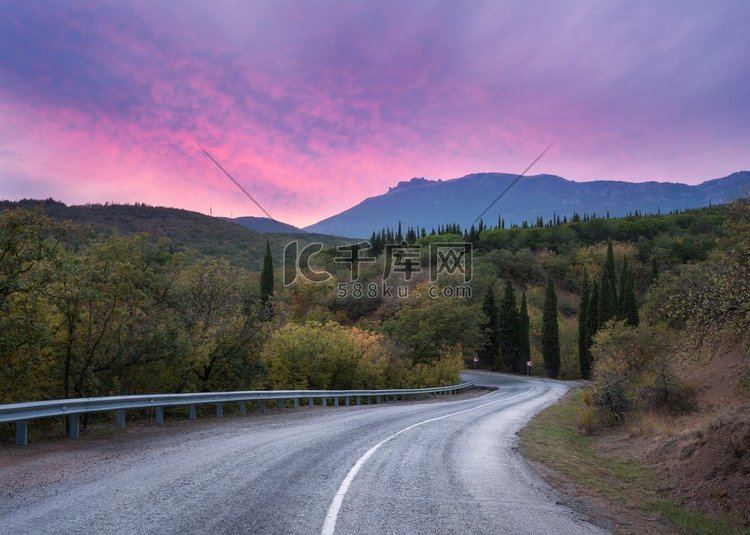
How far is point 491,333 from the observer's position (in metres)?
83.4

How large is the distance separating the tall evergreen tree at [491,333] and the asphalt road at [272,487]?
236 ft

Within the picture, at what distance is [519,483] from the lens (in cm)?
915

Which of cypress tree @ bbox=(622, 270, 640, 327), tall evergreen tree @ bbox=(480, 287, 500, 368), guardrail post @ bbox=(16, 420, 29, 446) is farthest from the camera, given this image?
tall evergreen tree @ bbox=(480, 287, 500, 368)

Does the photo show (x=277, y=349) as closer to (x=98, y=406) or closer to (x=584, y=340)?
(x=98, y=406)

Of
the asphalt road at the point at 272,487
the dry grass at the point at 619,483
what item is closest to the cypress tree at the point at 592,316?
the dry grass at the point at 619,483

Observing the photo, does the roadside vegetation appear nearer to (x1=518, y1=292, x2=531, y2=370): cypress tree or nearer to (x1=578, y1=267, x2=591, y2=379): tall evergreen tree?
(x1=578, y1=267, x2=591, y2=379): tall evergreen tree

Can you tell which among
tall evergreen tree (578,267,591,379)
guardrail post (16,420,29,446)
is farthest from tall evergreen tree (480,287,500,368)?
guardrail post (16,420,29,446)

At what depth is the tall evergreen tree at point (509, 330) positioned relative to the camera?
8075 cm

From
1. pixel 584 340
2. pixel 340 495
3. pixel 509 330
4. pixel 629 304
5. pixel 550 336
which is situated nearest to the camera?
pixel 340 495

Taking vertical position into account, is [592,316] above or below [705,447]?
above

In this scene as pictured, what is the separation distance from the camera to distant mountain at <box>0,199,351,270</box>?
122 m

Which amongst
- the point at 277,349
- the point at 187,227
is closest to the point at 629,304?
the point at 277,349

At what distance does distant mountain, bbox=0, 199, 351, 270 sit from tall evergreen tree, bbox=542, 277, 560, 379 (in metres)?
60.9

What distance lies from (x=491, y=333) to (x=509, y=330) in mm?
3353
